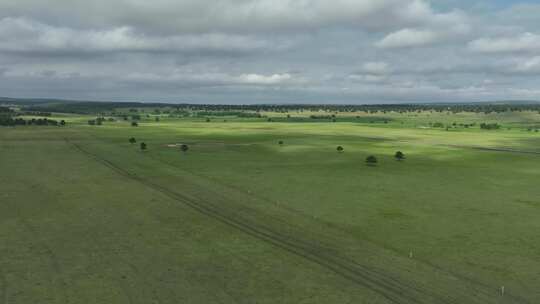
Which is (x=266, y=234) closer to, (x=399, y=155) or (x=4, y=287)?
(x=4, y=287)

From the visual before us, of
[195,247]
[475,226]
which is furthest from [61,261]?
[475,226]

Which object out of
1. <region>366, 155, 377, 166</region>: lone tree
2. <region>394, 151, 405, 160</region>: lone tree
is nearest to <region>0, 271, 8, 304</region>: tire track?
<region>366, 155, 377, 166</region>: lone tree

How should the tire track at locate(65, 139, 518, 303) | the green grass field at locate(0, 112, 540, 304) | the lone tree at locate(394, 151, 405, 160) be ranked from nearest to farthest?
the tire track at locate(65, 139, 518, 303) → the green grass field at locate(0, 112, 540, 304) → the lone tree at locate(394, 151, 405, 160)

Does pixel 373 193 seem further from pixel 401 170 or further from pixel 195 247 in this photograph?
pixel 195 247

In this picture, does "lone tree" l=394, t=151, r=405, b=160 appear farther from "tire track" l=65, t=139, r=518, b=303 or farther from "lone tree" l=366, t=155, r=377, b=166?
"tire track" l=65, t=139, r=518, b=303

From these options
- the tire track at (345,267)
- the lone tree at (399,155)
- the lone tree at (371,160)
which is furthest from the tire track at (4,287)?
the lone tree at (399,155)
